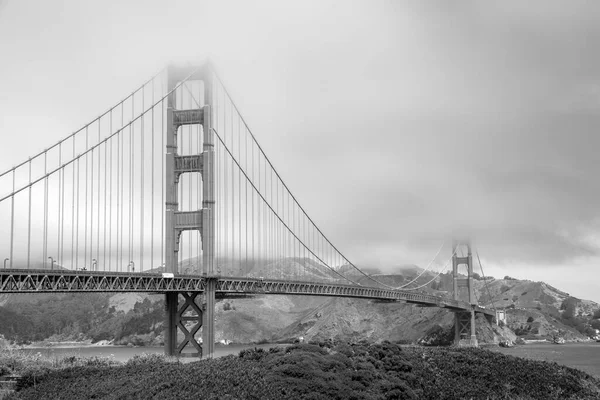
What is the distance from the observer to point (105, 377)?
40125mm

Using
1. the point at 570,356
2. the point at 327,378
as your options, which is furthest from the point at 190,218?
the point at 570,356

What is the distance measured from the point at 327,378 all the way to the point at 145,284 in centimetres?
2322

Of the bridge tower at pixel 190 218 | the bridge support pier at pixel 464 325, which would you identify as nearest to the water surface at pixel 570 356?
the bridge support pier at pixel 464 325

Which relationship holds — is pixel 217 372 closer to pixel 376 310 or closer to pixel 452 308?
pixel 452 308

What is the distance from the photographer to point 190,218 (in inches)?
2514

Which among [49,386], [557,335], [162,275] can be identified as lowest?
[557,335]

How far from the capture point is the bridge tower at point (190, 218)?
6088cm

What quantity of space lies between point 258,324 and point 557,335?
70.9m

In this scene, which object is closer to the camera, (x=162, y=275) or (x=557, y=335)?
(x=162, y=275)

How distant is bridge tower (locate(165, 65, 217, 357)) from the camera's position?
60.9m

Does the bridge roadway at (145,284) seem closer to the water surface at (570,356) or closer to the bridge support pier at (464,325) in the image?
the water surface at (570,356)

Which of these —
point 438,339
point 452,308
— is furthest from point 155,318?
point 452,308

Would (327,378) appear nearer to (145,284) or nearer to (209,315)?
(145,284)

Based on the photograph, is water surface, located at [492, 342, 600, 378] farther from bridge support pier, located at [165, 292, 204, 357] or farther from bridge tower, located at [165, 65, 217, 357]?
bridge support pier, located at [165, 292, 204, 357]
